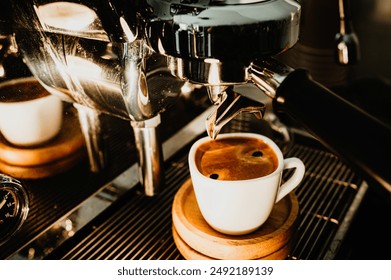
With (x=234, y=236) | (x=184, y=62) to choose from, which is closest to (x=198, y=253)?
(x=234, y=236)

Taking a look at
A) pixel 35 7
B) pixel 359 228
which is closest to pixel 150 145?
pixel 35 7

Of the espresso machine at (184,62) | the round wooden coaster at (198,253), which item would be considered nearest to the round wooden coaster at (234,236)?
the round wooden coaster at (198,253)

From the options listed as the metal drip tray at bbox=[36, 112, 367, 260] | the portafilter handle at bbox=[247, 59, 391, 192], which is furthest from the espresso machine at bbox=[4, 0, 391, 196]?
the metal drip tray at bbox=[36, 112, 367, 260]

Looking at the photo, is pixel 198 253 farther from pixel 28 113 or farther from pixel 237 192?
pixel 28 113

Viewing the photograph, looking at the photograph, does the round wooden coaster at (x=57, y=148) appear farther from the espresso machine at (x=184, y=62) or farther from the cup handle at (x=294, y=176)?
the cup handle at (x=294, y=176)

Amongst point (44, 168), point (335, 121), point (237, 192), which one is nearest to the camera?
point (335, 121)

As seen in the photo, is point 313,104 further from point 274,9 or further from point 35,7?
point 35,7

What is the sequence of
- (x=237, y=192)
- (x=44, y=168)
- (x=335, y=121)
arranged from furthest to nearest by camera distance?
(x=44, y=168) < (x=237, y=192) < (x=335, y=121)

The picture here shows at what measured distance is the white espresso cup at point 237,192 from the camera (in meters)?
0.47

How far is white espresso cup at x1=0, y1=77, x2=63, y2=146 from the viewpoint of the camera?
0.49 metres

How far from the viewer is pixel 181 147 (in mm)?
716

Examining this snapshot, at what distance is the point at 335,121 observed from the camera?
325 millimetres

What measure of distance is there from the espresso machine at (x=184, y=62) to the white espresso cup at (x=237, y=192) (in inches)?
2.4

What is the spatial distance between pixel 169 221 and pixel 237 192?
144mm
